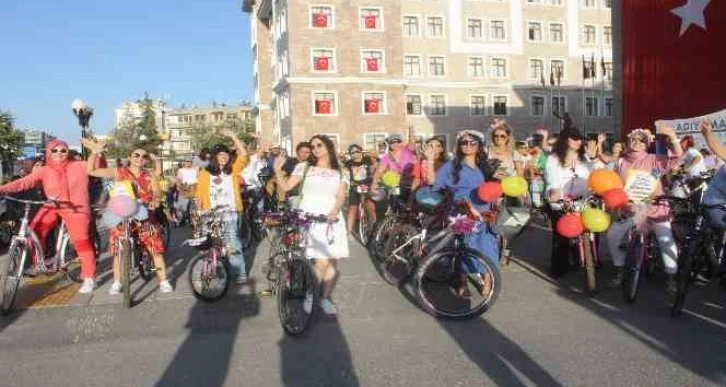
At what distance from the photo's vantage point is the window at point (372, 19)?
1780 inches

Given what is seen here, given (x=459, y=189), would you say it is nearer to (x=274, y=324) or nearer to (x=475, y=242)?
(x=475, y=242)

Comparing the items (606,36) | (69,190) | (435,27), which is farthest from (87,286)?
(606,36)

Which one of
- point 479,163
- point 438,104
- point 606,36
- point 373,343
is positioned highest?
point 606,36

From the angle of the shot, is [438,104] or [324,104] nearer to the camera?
[324,104]

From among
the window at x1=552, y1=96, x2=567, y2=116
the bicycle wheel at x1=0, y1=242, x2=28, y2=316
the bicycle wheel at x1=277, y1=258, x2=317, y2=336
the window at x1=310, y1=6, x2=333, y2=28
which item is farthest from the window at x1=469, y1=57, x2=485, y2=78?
the bicycle wheel at x1=277, y1=258, x2=317, y2=336

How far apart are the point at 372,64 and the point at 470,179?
40.2 m

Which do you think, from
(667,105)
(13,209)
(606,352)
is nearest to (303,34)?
(667,105)

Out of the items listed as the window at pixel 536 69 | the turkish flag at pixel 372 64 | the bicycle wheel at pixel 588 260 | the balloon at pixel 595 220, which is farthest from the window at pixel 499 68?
the balloon at pixel 595 220

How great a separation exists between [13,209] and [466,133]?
576 cm

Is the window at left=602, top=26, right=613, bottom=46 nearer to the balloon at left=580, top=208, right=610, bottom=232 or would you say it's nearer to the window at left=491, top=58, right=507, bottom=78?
the window at left=491, top=58, right=507, bottom=78

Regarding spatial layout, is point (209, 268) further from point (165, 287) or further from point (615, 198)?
point (615, 198)

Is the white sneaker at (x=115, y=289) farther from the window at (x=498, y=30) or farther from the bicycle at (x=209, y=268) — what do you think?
the window at (x=498, y=30)

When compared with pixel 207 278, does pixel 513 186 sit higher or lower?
higher

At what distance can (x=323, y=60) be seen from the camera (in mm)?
44312
